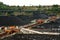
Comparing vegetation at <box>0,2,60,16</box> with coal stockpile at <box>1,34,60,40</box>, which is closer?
coal stockpile at <box>1,34,60,40</box>

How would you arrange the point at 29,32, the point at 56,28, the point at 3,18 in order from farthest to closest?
the point at 3,18 → the point at 56,28 → the point at 29,32

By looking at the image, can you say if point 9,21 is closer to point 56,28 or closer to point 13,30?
point 13,30

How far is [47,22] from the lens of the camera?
203 inches

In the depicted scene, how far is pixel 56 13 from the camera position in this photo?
19.6 feet

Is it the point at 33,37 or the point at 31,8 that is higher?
the point at 31,8

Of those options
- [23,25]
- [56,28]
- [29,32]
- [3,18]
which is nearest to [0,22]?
[3,18]

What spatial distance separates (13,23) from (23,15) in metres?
0.64

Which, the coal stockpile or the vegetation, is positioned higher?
the vegetation

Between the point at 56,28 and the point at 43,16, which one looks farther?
Result: the point at 43,16

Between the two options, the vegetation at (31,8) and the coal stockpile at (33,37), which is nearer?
the coal stockpile at (33,37)

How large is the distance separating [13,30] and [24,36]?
326 mm

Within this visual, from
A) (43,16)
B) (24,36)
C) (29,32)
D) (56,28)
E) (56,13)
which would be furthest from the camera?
(56,13)

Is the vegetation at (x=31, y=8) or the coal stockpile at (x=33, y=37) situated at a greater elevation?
the vegetation at (x=31, y=8)

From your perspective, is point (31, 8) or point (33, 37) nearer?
point (33, 37)
